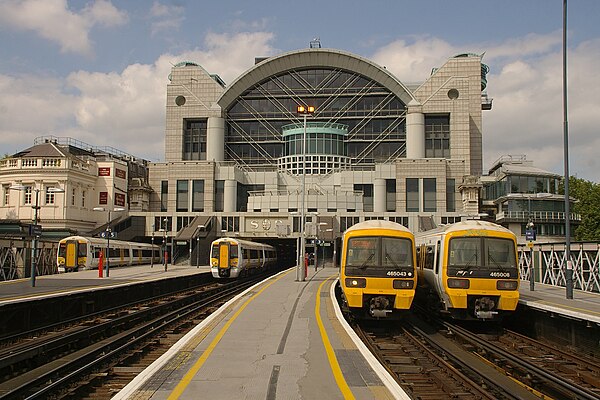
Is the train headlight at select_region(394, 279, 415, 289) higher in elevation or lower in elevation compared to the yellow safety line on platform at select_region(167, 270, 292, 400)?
higher

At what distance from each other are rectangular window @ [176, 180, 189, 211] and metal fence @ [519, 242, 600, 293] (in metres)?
55.1

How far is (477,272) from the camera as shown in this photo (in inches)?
684

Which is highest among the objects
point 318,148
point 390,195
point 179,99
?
point 179,99

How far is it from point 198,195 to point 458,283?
68.0 meters

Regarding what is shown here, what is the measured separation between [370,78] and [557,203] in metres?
37.3

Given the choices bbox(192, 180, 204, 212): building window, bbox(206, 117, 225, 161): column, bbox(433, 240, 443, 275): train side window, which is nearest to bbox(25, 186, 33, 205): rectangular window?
bbox(192, 180, 204, 212): building window

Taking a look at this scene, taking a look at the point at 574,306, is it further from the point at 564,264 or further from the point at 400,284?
the point at 564,264

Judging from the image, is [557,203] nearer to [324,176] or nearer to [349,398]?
[324,176]

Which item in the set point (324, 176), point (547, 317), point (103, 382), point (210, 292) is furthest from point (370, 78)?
point (103, 382)

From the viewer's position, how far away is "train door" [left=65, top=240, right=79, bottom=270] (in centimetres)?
4675

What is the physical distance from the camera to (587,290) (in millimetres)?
26891

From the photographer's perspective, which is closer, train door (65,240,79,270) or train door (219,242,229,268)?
train door (219,242,229,268)

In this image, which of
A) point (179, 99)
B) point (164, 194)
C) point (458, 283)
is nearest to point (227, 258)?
point (458, 283)

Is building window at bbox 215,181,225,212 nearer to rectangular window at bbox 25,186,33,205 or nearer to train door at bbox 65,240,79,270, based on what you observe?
rectangular window at bbox 25,186,33,205
